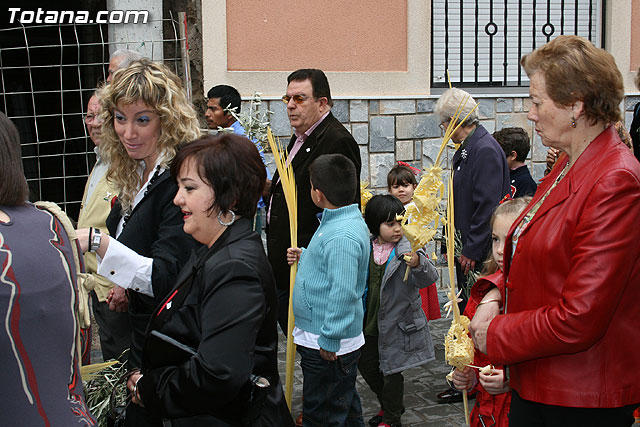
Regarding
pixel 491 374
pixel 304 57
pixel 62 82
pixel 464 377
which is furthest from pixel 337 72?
pixel 491 374

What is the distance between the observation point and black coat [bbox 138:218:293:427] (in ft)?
6.89

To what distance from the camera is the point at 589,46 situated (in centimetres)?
226

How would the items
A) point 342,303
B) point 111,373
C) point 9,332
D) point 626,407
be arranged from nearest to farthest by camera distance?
point 9,332 → point 626,407 → point 111,373 → point 342,303

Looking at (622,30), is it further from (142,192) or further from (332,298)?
(142,192)

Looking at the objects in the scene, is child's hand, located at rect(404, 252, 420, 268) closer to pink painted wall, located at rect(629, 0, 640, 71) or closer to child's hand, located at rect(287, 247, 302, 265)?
child's hand, located at rect(287, 247, 302, 265)

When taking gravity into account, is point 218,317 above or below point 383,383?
above

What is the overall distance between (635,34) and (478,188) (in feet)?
15.2

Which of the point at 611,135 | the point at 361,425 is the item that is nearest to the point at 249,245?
the point at 611,135

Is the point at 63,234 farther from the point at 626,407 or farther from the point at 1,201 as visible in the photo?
the point at 626,407

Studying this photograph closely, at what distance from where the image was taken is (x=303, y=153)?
479 cm

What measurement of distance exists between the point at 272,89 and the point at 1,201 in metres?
5.38

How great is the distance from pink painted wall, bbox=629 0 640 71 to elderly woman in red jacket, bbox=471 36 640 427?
Answer: 6.87 meters

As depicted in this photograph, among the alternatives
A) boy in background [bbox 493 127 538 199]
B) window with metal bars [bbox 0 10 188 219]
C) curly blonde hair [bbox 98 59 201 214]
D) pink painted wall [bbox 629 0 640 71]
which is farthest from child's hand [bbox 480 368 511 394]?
pink painted wall [bbox 629 0 640 71]

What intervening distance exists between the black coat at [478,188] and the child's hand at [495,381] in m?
2.59
